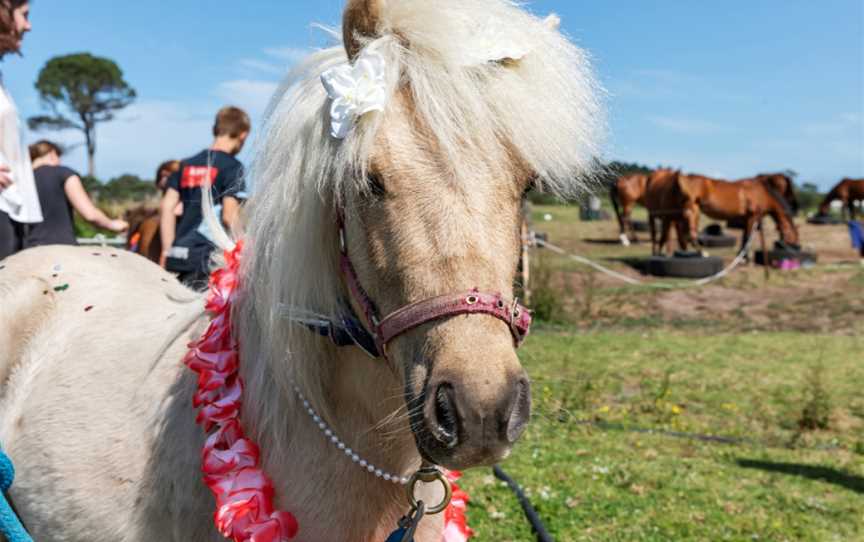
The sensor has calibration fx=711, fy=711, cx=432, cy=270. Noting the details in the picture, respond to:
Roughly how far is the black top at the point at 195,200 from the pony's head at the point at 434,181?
2.94 meters

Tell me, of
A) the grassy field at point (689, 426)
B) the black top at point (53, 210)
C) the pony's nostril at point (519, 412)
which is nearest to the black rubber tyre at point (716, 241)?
the grassy field at point (689, 426)

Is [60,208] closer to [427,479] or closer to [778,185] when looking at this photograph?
[427,479]

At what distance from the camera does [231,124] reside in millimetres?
4852

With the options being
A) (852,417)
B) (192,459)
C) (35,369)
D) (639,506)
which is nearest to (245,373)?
(192,459)

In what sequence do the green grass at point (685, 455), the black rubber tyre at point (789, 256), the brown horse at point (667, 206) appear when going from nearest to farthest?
1. the green grass at point (685, 455)
2. the black rubber tyre at point (789, 256)
3. the brown horse at point (667, 206)

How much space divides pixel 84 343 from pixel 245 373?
92cm

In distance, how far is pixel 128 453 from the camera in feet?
6.79

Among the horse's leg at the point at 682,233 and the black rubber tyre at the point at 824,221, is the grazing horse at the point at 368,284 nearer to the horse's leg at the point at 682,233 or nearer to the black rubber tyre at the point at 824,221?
the horse's leg at the point at 682,233

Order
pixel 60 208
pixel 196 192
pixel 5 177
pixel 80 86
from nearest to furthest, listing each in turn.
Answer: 1. pixel 5 177
2. pixel 60 208
3. pixel 196 192
4. pixel 80 86

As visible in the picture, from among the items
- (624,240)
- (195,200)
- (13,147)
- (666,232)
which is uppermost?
(13,147)

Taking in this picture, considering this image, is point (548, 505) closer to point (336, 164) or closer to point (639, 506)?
point (639, 506)

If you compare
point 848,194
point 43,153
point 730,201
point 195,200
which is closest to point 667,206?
point 730,201

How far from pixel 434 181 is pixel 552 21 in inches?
27.8

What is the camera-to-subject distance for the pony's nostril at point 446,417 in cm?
131
